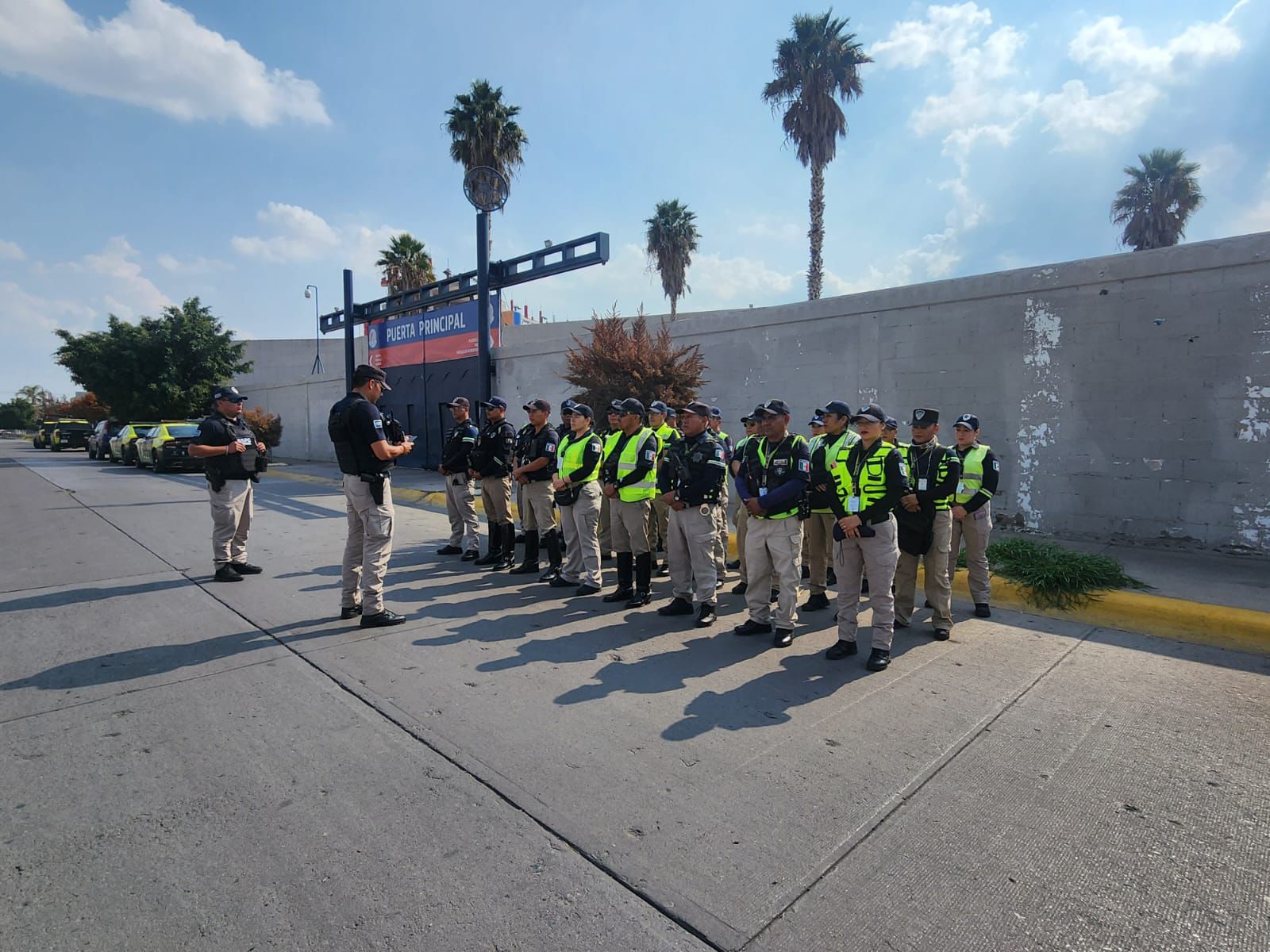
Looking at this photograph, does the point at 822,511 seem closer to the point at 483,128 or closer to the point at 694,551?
the point at 694,551

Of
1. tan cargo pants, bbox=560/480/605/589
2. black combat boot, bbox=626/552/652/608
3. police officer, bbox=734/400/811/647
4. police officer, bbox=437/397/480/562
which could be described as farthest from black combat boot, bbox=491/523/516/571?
police officer, bbox=734/400/811/647

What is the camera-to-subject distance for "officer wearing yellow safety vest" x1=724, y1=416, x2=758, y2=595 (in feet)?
19.1

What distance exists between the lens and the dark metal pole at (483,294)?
1567cm

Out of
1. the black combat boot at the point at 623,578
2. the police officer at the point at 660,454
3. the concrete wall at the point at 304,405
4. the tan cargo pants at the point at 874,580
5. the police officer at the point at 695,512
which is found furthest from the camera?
the concrete wall at the point at 304,405

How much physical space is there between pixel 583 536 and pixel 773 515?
2226 millimetres

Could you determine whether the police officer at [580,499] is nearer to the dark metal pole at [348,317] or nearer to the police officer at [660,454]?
the police officer at [660,454]

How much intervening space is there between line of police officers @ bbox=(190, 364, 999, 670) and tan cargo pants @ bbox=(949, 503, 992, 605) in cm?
1

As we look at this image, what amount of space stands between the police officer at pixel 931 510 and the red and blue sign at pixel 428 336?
559 inches

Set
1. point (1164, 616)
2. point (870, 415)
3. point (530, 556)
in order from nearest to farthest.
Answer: point (870, 415), point (1164, 616), point (530, 556)

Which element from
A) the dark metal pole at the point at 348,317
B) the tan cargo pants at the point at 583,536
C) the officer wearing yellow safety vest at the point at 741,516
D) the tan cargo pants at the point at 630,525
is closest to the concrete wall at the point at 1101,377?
the tan cargo pants at the point at 583,536

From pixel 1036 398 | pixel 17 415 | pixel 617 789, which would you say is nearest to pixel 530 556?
pixel 617 789

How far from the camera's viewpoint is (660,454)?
663 cm

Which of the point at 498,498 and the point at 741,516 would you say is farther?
the point at 498,498

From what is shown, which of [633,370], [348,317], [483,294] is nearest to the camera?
[633,370]
